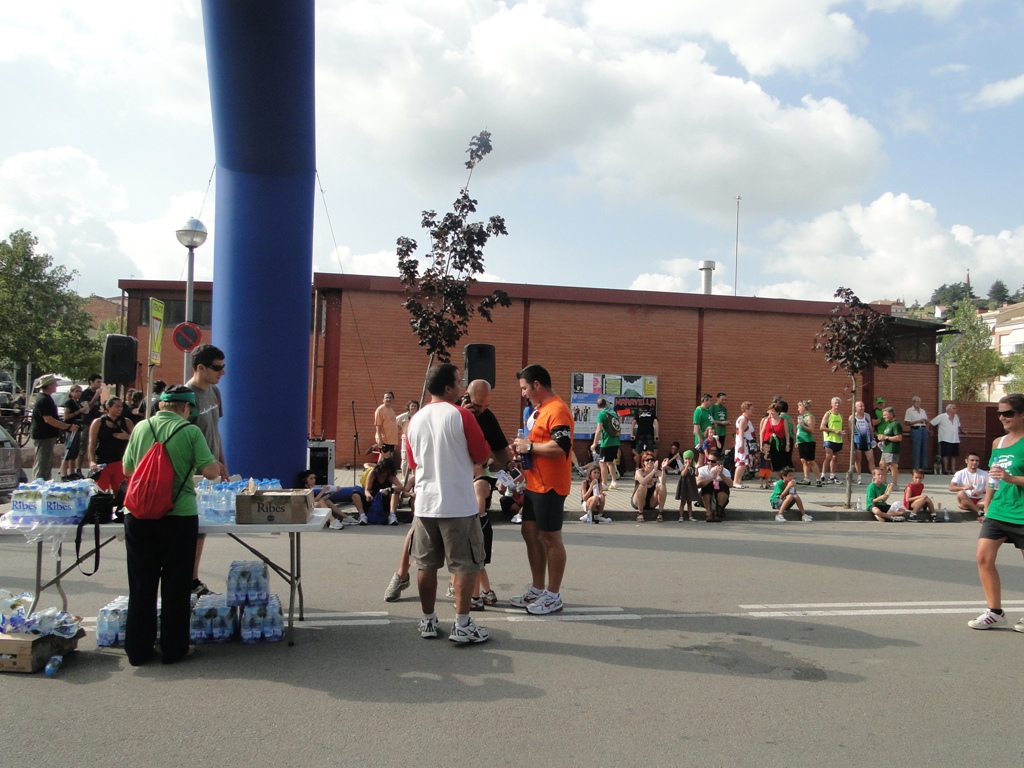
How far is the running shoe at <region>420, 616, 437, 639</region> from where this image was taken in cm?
530

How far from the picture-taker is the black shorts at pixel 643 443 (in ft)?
58.5

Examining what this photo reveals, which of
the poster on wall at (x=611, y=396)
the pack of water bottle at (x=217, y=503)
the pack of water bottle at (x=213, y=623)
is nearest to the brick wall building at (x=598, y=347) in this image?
the poster on wall at (x=611, y=396)

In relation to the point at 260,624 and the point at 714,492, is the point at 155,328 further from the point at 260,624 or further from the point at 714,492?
the point at 714,492

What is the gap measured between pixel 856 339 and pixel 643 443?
552cm

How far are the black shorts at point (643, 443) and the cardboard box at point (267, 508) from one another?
1355cm

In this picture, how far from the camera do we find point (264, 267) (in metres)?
10.4

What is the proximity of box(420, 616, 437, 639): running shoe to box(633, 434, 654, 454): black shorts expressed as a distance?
13.0 m

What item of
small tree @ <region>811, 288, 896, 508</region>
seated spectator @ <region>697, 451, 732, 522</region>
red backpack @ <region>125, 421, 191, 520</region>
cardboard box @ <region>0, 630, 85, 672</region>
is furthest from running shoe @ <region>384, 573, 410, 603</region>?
small tree @ <region>811, 288, 896, 508</region>

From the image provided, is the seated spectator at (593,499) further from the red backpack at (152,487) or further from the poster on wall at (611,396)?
the red backpack at (152,487)

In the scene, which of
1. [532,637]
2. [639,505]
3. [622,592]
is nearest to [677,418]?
[639,505]

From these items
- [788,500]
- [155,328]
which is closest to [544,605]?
[788,500]

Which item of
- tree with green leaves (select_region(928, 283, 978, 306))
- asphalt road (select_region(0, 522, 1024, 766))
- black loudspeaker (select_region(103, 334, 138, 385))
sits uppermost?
tree with green leaves (select_region(928, 283, 978, 306))

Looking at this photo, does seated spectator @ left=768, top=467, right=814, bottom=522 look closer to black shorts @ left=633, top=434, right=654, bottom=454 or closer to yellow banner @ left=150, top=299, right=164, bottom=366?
black shorts @ left=633, top=434, right=654, bottom=454

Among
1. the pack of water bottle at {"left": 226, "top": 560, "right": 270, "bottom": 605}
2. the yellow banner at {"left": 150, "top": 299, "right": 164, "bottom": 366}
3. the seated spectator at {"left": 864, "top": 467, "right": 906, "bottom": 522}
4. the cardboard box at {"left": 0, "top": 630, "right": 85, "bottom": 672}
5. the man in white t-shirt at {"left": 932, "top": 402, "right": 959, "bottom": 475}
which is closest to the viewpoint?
the cardboard box at {"left": 0, "top": 630, "right": 85, "bottom": 672}
